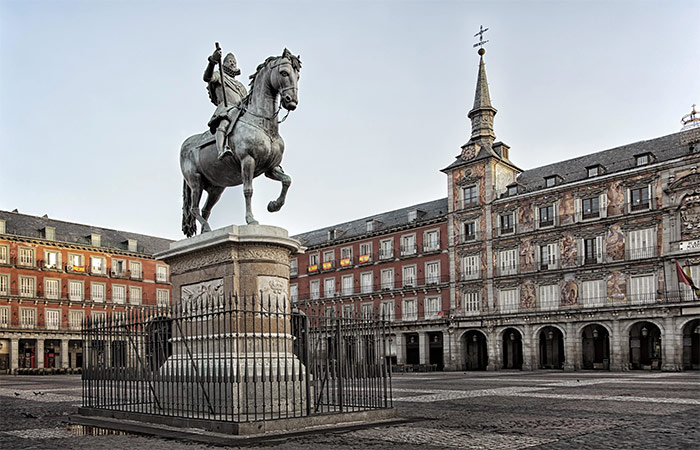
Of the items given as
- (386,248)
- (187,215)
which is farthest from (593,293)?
(187,215)

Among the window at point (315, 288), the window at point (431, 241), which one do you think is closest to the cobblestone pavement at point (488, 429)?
the window at point (431, 241)

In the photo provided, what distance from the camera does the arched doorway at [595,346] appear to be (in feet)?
144

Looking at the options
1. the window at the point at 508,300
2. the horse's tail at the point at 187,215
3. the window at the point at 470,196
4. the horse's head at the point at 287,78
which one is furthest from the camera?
the window at the point at 470,196

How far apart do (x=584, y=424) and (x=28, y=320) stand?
5350 cm

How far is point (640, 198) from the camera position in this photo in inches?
1601

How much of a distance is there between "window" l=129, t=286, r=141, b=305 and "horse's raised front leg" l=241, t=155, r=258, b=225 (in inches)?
2159

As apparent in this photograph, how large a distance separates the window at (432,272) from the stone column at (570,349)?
11039 mm

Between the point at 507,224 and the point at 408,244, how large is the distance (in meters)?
9.20

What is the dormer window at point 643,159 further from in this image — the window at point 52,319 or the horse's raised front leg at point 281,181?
the window at point 52,319

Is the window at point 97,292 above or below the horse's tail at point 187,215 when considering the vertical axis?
below

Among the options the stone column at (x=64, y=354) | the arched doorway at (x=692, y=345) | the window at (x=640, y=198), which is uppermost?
the window at (x=640, y=198)

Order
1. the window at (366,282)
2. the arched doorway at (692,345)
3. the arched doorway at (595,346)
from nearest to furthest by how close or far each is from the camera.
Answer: the arched doorway at (692,345), the arched doorway at (595,346), the window at (366,282)

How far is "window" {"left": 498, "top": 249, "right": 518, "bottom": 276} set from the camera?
46438mm

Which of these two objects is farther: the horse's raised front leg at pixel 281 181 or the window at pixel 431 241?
the window at pixel 431 241
